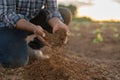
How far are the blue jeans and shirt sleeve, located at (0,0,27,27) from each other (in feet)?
0.52

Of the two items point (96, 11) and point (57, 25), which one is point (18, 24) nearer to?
point (57, 25)

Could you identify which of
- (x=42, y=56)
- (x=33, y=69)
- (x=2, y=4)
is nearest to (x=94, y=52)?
(x=42, y=56)

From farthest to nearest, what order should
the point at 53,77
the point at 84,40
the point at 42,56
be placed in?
the point at 84,40, the point at 42,56, the point at 53,77

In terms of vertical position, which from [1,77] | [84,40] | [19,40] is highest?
[19,40]

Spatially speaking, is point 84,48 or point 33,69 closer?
point 33,69

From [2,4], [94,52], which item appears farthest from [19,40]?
[94,52]

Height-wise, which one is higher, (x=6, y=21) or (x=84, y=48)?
(x=6, y=21)

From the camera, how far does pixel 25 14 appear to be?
4371mm

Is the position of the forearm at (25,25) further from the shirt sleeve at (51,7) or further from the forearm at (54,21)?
the shirt sleeve at (51,7)

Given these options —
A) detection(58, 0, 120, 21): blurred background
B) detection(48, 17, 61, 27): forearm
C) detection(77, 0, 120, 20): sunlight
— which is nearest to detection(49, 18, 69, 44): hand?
detection(48, 17, 61, 27): forearm

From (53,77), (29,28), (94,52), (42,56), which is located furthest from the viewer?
(94,52)

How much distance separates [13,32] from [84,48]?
9.41 ft

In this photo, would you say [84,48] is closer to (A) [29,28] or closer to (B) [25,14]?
(B) [25,14]

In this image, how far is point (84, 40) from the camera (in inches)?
307
